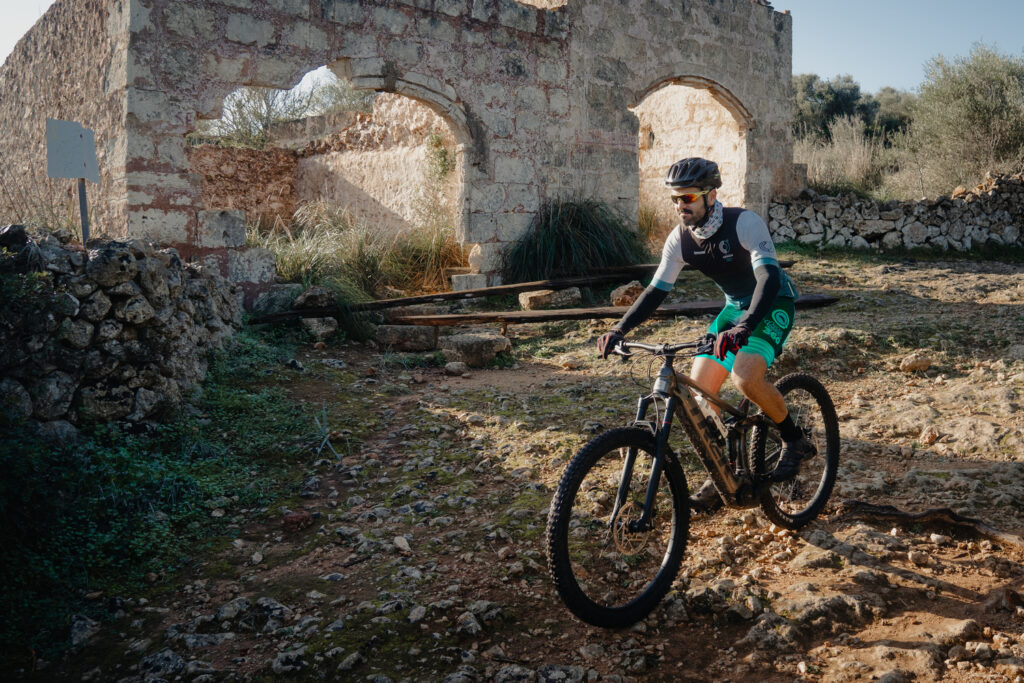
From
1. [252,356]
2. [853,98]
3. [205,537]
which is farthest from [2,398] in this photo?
[853,98]

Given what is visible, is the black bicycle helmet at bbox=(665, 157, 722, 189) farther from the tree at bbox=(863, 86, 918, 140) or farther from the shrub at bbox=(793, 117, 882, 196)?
the tree at bbox=(863, 86, 918, 140)

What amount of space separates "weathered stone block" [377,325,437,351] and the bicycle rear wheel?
14.2 ft

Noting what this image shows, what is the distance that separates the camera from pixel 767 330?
317 centimetres

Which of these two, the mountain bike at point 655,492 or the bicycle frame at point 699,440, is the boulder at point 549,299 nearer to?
the mountain bike at point 655,492

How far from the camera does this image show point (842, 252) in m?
11.5

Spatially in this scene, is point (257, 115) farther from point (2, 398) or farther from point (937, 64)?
point (2, 398)

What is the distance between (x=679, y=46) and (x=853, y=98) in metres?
16.6

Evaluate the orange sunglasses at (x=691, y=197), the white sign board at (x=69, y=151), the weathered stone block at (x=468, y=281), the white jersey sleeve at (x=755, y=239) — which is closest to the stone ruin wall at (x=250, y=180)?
the weathered stone block at (x=468, y=281)

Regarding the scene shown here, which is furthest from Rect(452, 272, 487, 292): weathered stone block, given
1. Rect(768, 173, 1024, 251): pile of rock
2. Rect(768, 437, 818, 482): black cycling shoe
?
Rect(768, 437, 818, 482): black cycling shoe

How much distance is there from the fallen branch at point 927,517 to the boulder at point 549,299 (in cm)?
507

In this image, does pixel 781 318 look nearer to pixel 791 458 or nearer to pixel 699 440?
pixel 791 458

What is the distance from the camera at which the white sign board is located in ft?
17.7

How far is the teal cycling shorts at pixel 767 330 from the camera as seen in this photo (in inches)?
122

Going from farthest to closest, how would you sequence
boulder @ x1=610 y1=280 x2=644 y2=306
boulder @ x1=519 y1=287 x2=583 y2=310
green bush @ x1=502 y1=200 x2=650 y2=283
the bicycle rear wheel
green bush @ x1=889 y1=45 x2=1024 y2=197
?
green bush @ x1=889 y1=45 x2=1024 y2=197 → green bush @ x1=502 y1=200 x2=650 y2=283 → boulder @ x1=519 y1=287 x2=583 y2=310 → boulder @ x1=610 y1=280 x2=644 y2=306 → the bicycle rear wheel
